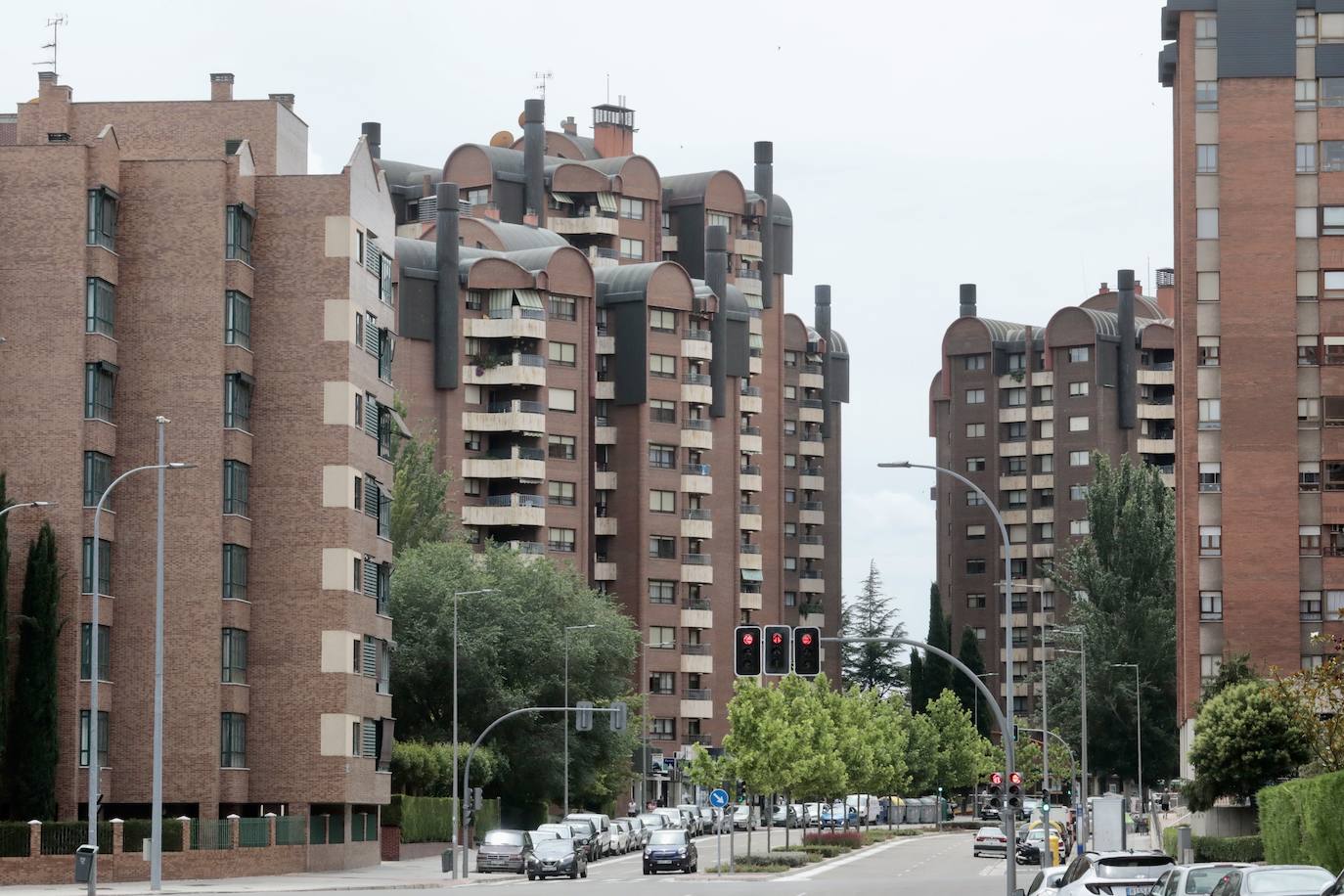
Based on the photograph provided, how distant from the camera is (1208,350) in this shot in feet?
295

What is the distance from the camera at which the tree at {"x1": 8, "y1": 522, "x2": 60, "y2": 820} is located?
61.9 m

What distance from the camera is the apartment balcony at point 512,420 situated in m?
127

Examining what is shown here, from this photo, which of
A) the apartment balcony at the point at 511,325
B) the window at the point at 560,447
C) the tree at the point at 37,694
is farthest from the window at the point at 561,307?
the tree at the point at 37,694

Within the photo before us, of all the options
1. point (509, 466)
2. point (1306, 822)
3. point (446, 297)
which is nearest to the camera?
point (1306, 822)

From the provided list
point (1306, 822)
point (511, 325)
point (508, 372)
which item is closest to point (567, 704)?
point (508, 372)

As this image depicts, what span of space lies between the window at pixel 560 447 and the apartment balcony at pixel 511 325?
19.6ft

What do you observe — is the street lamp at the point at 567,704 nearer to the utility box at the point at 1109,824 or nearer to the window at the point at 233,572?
the window at the point at 233,572

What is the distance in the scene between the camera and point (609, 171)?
5787 inches

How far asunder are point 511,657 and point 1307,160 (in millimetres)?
37715

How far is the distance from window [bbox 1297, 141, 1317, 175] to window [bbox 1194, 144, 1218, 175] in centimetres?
335

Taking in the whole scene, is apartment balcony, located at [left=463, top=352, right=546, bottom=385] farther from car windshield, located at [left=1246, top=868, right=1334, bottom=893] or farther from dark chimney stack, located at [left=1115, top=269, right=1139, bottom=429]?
car windshield, located at [left=1246, top=868, right=1334, bottom=893]

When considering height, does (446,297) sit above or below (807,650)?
above

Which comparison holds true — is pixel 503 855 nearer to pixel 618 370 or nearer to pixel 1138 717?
pixel 1138 717

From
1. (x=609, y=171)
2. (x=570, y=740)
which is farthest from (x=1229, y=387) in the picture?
(x=609, y=171)
